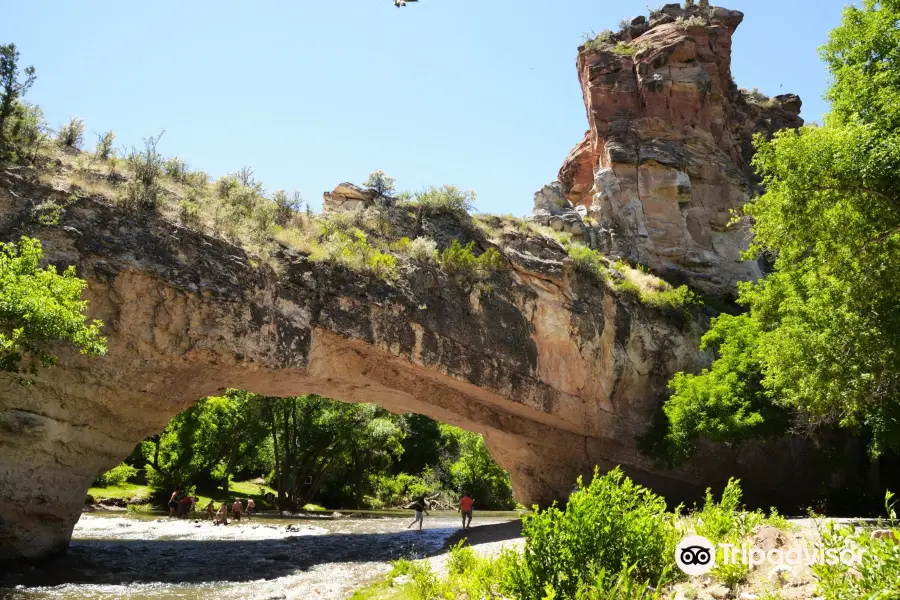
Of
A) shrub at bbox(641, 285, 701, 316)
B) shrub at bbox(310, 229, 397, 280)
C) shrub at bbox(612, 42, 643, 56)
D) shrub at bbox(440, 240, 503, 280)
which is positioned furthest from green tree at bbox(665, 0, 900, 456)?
shrub at bbox(612, 42, 643, 56)

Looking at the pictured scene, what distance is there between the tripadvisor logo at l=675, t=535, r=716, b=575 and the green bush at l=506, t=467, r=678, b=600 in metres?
0.12

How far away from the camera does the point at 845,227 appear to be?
12.6m

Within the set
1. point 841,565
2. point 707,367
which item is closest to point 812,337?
point 841,565

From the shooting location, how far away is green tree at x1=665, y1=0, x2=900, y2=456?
11297mm

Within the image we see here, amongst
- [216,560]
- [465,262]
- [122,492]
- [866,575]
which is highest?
[465,262]

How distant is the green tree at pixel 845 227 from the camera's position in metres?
11.3

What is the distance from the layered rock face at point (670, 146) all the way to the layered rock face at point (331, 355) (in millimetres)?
6186

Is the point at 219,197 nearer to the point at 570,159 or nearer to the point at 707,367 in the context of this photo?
the point at 707,367

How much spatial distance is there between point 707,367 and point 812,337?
40.3 feet

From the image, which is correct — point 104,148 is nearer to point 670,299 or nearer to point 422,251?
point 422,251

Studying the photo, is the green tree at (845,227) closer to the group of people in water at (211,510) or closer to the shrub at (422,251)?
the shrub at (422,251)

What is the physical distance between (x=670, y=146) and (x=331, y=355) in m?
22.8

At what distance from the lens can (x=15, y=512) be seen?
14016 mm

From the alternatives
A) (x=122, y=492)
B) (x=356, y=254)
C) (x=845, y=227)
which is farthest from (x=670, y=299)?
(x=122, y=492)
